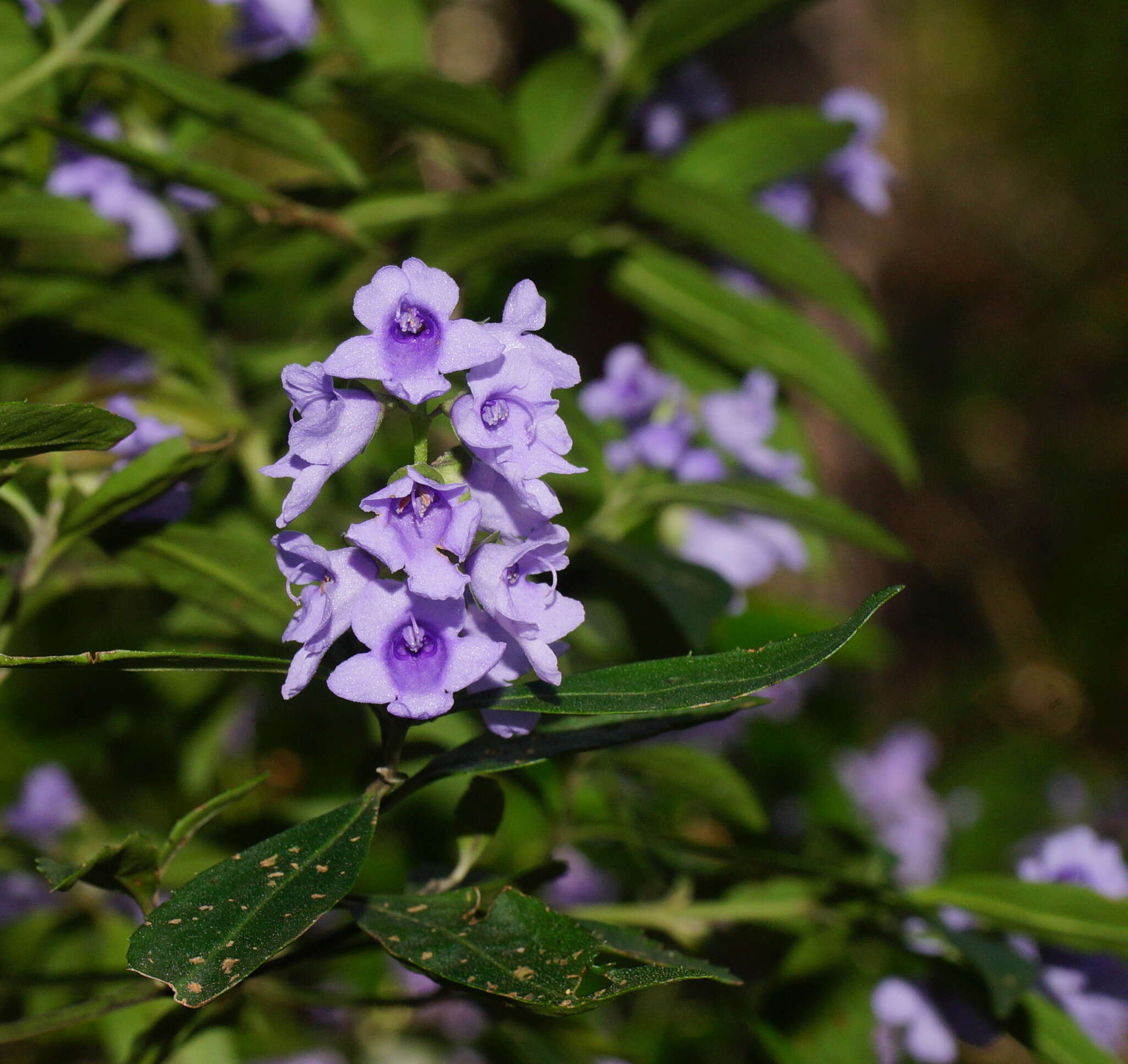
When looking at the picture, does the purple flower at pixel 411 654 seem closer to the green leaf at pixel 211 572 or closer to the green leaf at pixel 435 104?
the green leaf at pixel 211 572

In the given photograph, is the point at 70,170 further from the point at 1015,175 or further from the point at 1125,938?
the point at 1015,175

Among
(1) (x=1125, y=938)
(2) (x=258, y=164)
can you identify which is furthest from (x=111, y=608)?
(2) (x=258, y=164)

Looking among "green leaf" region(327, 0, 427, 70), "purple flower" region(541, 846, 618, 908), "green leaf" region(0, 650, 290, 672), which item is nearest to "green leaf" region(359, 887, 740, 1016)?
"green leaf" region(0, 650, 290, 672)

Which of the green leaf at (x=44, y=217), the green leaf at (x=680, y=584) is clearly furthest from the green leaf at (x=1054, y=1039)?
the green leaf at (x=44, y=217)

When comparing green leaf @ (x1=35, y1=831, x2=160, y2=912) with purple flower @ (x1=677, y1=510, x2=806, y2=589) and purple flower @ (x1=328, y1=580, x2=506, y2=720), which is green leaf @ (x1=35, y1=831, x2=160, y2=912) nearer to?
purple flower @ (x1=328, y1=580, x2=506, y2=720)

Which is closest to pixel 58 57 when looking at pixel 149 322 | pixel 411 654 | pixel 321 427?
pixel 149 322
